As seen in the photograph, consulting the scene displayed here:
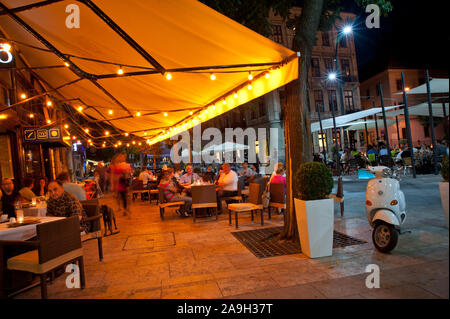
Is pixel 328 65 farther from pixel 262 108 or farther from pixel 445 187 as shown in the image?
pixel 445 187

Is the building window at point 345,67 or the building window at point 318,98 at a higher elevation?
the building window at point 345,67

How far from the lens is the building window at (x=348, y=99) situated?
33.1 meters

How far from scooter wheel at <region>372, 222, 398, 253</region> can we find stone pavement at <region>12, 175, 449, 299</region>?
0.11 metres

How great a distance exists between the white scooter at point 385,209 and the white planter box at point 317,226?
651mm

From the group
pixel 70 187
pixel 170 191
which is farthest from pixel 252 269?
pixel 170 191

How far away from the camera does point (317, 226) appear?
13.3ft

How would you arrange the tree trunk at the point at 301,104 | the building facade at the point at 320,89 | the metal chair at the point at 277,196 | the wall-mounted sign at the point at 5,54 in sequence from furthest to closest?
1. the building facade at the point at 320,89
2. the metal chair at the point at 277,196
3. the wall-mounted sign at the point at 5,54
4. the tree trunk at the point at 301,104

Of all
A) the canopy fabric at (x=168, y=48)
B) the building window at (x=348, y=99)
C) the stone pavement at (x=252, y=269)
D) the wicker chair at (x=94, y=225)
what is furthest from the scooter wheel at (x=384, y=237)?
the building window at (x=348, y=99)

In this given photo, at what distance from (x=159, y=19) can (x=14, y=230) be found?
10.6 feet

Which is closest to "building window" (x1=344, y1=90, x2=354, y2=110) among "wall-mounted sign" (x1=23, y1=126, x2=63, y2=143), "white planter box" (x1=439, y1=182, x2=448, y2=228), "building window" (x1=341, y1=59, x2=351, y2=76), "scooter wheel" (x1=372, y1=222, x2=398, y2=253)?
"building window" (x1=341, y1=59, x2=351, y2=76)

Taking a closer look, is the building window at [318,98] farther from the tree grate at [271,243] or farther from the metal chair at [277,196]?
the tree grate at [271,243]

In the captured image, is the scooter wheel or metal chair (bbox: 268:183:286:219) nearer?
the scooter wheel

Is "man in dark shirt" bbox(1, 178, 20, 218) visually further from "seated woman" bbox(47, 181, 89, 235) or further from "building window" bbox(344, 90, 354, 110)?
"building window" bbox(344, 90, 354, 110)

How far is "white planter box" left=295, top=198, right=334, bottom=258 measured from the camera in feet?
13.3
